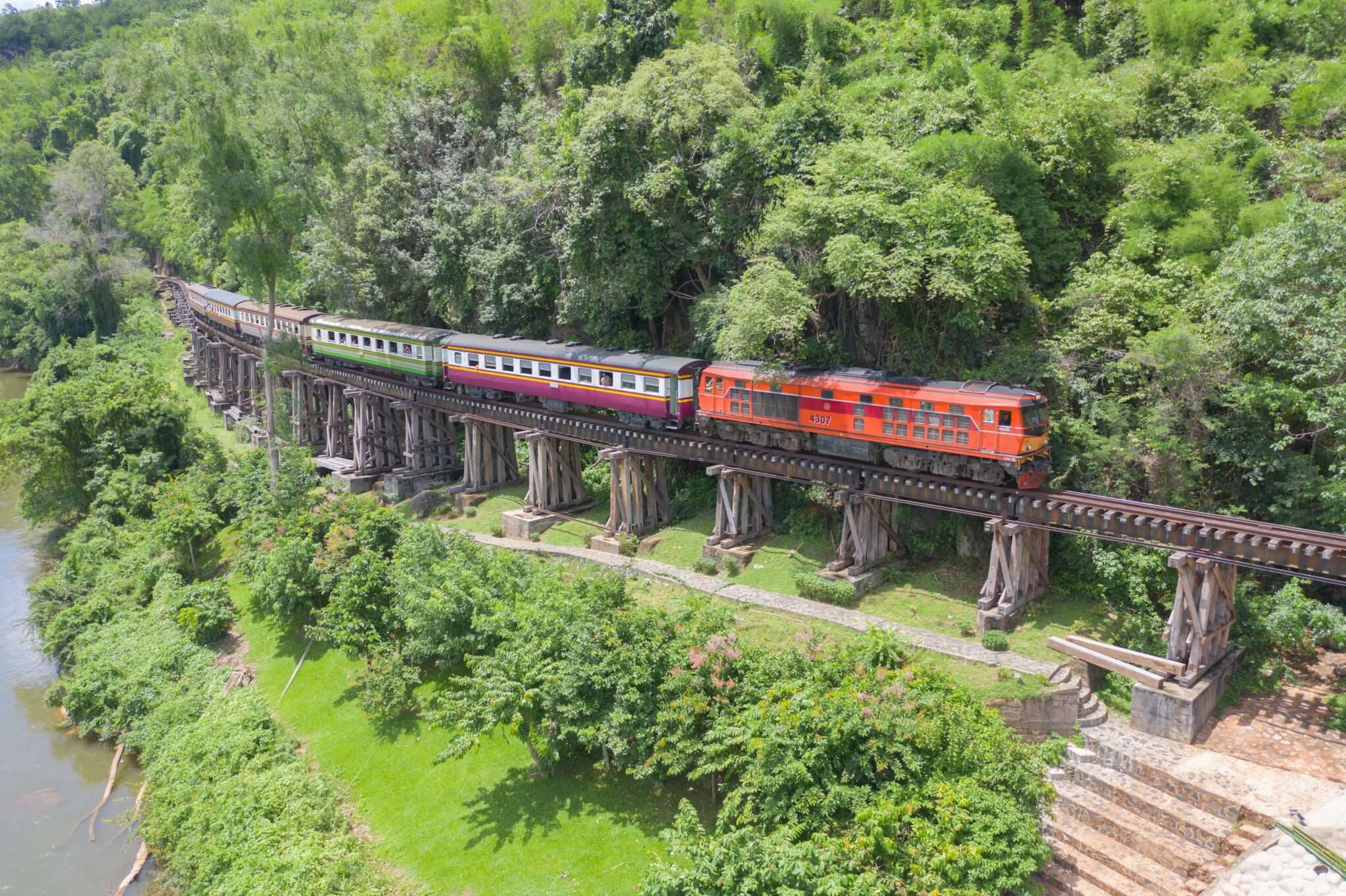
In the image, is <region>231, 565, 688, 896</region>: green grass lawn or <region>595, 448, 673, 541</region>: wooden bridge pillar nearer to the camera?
<region>231, 565, 688, 896</region>: green grass lawn

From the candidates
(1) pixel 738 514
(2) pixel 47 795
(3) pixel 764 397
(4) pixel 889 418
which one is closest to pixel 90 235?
(2) pixel 47 795

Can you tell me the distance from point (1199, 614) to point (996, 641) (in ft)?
13.9

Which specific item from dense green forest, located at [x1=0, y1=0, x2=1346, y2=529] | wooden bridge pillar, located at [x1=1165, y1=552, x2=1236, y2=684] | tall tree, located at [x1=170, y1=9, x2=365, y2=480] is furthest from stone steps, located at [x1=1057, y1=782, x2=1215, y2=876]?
tall tree, located at [x1=170, y1=9, x2=365, y2=480]

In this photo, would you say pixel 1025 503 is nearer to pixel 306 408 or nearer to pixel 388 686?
pixel 388 686

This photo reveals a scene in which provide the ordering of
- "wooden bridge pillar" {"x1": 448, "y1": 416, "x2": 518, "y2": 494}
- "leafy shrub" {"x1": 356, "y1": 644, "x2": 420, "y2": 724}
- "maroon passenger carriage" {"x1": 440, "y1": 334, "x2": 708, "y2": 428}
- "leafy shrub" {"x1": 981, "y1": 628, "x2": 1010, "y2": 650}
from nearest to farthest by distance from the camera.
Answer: "leafy shrub" {"x1": 981, "y1": 628, "x2": 1010, "y2": 650} < "leafy shrub" {"x1": 356, "y1": 644, "x2": 420, "y2": 724} < "maroon passenger carriage" {"x1": 440, "y1": 334, "x2": 708, "y2": 428} < "wooden bridge pillar" {"x1": 448, "y1": 416, "x2": 518, "y2": 494}

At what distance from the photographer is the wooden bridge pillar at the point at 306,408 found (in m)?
45.1

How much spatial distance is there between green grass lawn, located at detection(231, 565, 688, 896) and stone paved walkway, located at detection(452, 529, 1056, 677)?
5.85 metres

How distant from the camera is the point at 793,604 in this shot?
76.3ft

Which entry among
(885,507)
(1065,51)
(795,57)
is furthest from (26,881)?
(1065,51)

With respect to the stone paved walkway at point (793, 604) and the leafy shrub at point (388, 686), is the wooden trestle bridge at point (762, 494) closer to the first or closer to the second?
the stone paved walkway at point (793, 604)

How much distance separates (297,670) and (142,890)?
24.0 ft

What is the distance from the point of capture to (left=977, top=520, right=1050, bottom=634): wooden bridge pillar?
21016mm

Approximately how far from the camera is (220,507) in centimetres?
3703

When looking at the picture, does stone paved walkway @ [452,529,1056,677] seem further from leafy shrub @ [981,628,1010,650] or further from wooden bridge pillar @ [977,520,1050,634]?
wooden bridge pillar @ [977,520,1050,634]
